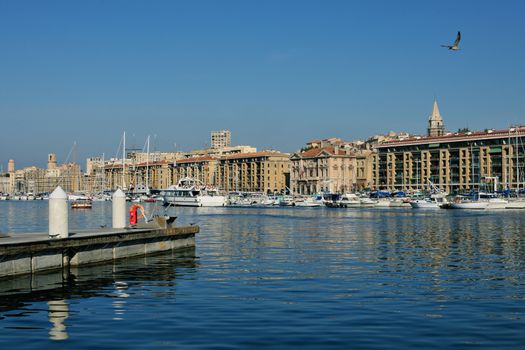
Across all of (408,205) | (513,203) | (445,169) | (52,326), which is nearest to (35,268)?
(52,326)

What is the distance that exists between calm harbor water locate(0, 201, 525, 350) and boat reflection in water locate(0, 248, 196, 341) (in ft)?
0.12

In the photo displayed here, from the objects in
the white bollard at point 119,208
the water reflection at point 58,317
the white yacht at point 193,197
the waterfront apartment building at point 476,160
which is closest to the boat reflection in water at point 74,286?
the water reflection at point 58,317

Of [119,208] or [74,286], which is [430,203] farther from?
[74,286]

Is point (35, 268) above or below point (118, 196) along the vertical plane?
below

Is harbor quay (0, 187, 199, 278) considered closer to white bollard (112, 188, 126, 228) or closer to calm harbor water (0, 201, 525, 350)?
white bollard (112, 188, 126, 228)

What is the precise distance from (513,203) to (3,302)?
125293 mm

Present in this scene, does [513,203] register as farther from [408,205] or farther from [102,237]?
[102,237]

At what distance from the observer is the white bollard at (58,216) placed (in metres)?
29.8

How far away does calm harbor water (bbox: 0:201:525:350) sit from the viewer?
17.0 meters

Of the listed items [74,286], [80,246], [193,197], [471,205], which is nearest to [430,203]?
[471,205]

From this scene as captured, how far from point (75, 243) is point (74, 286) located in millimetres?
4909

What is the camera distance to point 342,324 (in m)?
18.5

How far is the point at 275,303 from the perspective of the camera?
21.7 meters

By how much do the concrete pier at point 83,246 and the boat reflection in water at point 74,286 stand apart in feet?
1.45
